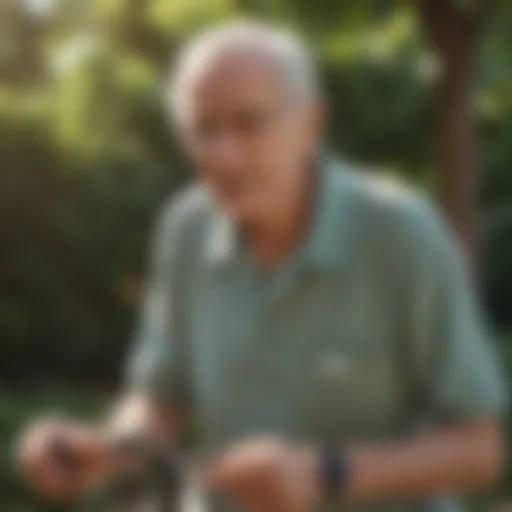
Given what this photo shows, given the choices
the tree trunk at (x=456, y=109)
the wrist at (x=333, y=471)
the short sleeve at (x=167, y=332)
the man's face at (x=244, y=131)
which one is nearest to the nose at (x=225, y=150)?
the man's face at (x=244, y=131)

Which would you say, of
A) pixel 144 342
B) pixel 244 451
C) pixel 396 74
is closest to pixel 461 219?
pixel 396 74

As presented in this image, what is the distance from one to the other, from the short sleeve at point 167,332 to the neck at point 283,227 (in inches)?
5.3

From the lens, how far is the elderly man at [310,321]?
1.83m

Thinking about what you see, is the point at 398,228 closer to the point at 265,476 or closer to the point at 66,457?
the point at 265,476

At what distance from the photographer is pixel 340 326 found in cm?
191

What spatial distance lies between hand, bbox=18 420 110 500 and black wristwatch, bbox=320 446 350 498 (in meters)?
0.29

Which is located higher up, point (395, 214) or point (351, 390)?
point (395, 214)

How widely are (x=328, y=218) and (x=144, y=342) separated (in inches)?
16.5

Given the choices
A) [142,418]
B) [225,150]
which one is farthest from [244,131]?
[142,418]

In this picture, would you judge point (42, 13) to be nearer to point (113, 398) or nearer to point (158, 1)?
point (158, 1)

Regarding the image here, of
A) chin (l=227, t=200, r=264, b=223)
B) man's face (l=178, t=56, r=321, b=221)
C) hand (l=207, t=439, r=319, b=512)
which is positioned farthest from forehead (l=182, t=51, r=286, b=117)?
hand (l=207, t=439, r=319, b=512)

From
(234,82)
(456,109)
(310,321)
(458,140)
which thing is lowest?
(310,321)

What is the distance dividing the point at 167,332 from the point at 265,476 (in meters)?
0.42

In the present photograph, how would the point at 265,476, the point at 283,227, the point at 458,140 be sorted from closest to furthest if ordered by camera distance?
the point at 265,476, the point at 283,227, the point at 458,140
